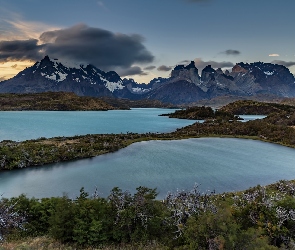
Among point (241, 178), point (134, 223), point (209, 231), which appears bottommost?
point (241, 178)

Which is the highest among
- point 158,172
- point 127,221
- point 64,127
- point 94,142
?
point 127,221

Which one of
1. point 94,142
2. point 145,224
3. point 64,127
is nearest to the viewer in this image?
point 145,224

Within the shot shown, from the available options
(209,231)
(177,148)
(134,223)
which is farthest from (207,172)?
(209,231)

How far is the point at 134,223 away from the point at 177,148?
44145mm

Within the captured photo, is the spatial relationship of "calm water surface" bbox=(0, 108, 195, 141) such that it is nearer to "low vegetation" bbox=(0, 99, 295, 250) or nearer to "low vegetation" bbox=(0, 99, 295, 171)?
"low vegetation" bbox=(0, 99, 295, 171)

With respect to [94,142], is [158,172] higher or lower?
lower

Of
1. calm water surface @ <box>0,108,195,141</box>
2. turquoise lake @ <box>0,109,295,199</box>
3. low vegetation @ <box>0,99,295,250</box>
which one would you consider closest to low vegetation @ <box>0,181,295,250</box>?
low vegetation @ <box>0,99,295,250</box>

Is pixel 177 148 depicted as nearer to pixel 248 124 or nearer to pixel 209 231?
pixel 248 124

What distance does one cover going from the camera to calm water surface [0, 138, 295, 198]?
105ft

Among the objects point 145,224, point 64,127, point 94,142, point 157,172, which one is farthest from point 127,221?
point 64,127

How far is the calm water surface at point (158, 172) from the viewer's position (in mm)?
32031

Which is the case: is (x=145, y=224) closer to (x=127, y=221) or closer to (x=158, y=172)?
(x=127, y=221)

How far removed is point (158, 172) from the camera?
128ft

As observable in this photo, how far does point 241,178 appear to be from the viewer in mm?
37500
